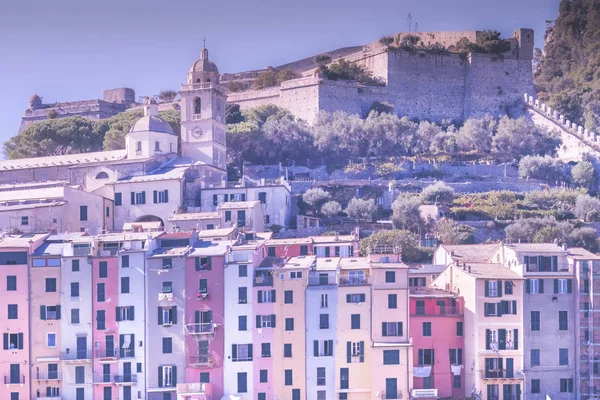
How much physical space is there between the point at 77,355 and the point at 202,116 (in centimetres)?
2864

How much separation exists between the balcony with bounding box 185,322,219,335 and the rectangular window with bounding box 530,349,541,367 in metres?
13.6

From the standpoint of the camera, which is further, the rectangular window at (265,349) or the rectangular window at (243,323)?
the rectangular window at (243,323)

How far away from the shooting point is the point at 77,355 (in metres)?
59.7

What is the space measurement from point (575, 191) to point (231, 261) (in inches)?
1442

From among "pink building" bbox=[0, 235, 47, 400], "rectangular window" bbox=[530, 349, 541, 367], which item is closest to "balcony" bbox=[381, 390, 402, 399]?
"rectangular window" bbox=[530, 349, 541, 367]

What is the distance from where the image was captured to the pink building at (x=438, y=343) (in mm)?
58781

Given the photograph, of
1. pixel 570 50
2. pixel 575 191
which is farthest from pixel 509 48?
pixel 575 191

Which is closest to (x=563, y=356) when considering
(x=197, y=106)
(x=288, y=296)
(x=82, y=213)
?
(x=288, y=296)

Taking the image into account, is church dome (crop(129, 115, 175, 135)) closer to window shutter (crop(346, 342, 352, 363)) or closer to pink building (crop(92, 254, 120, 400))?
pink building (crop(92, 254, 120, 400))

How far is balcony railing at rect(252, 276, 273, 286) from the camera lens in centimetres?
5940

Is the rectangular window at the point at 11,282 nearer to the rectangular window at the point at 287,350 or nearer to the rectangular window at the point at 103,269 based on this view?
the rectangular window at the point at 103,269

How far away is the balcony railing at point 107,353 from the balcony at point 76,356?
0.36m

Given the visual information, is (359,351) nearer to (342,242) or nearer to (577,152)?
(342,242)

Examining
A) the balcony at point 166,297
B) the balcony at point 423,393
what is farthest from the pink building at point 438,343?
the balcony at point 166,297
